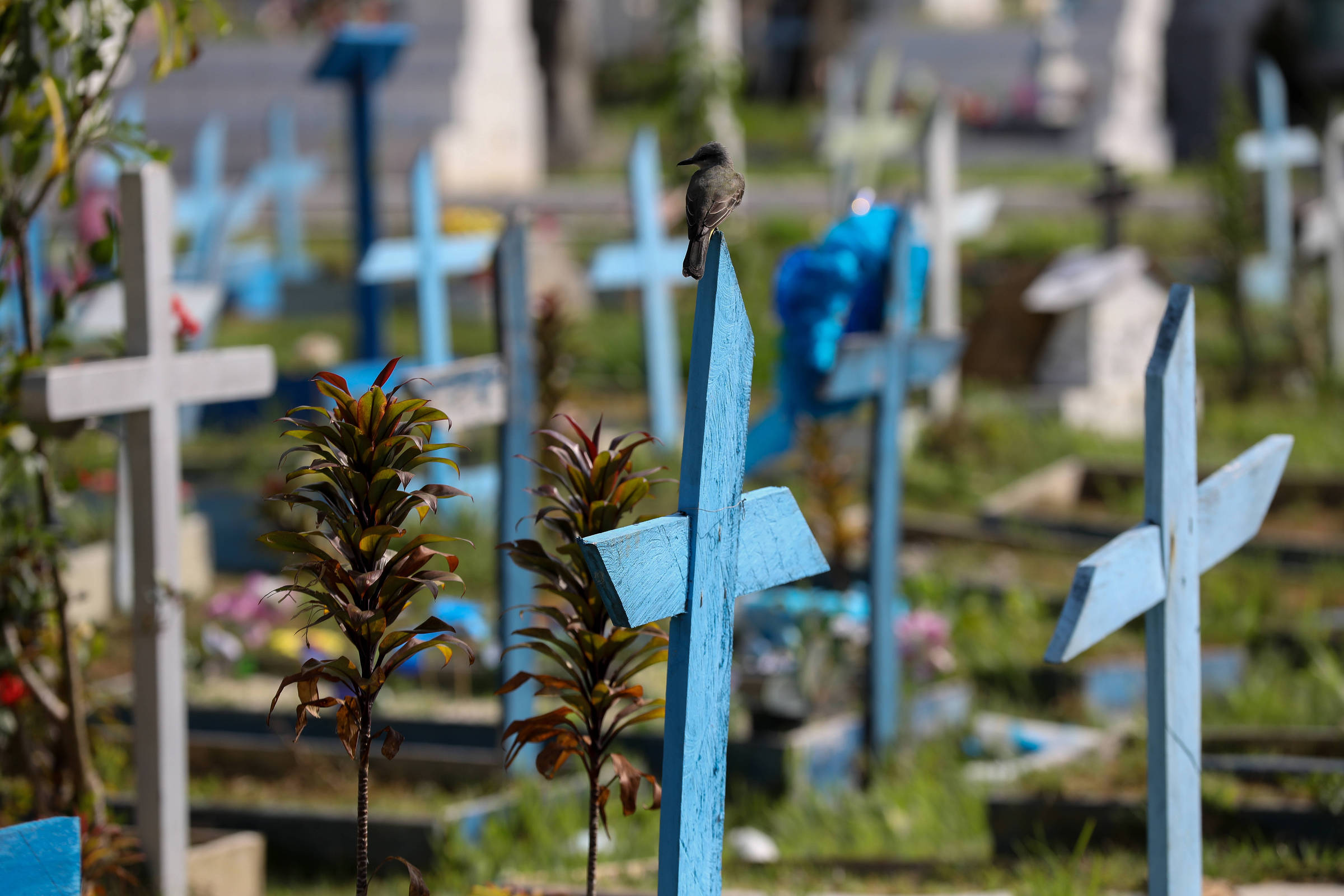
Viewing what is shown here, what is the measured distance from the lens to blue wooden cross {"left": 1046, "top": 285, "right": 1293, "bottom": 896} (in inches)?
95.0

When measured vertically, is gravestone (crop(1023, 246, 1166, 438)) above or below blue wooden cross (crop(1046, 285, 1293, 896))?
above

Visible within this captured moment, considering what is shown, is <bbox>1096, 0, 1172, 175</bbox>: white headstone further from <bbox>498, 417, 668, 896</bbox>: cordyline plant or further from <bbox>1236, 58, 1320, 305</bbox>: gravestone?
<bbox>498, 417, 668, 896</bbox>: cordyline plant

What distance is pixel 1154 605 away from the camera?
97.3 inches

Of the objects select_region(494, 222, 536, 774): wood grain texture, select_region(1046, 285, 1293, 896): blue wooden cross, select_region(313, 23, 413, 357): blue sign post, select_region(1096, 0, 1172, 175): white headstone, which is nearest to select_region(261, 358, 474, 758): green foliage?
select_region(1046, 285, 1293, 896): blue wooden cross

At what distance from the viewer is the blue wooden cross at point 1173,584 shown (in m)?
2.41

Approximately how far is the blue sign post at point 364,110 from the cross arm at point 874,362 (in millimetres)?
3511

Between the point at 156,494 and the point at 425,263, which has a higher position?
the point at 425,263

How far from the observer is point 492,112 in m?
18.3

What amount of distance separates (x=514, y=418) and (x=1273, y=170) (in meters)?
8.76

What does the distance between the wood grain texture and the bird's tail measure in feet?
6.29

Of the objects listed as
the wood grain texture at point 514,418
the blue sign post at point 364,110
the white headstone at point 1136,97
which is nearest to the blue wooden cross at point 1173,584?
the wood grain texture at point 514,418

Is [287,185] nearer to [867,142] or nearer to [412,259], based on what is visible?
[867,142]

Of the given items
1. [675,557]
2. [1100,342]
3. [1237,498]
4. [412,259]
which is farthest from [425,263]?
[675,557]

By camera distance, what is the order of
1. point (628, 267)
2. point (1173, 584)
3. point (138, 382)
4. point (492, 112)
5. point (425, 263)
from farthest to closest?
point (492, 112) → point (628, 267) → point (425, 263) → point (138, 382) → point (1173, 584)
